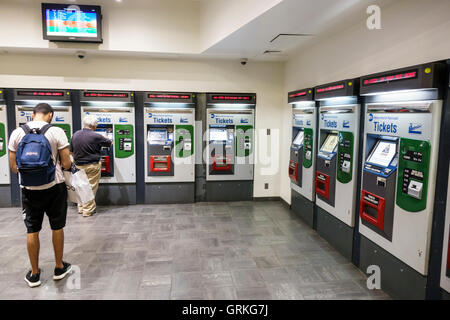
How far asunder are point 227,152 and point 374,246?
3.30m

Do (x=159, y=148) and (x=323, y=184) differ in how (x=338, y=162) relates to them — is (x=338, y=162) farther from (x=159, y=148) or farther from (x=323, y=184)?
(x=159, y=148)

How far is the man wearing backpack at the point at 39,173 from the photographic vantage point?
2750mm

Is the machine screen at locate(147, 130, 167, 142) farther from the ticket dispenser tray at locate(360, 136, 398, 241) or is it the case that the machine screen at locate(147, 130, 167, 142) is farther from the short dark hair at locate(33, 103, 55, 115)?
the ticket dispenser tray at locate(360, 136, 398, 241)

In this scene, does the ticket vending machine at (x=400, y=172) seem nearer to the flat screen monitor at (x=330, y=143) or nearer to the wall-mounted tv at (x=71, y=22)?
the flat screen monitor at (x=330, y=143)

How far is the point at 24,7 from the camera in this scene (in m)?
4.92

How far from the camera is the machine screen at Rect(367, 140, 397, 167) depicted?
2.88m

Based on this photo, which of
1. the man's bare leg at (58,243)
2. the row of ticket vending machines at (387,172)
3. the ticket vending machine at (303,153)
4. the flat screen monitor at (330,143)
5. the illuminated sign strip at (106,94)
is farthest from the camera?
the illuminated sign strip at (106,94)

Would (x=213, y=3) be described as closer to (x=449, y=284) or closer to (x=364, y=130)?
(x=364, y=130)

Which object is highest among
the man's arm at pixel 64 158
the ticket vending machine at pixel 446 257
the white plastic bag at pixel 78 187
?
the man's arm at pixel 64 158

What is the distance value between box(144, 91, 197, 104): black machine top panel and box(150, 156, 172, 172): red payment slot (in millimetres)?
1041

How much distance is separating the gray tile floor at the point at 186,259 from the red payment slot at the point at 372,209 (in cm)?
66

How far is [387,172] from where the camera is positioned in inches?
111

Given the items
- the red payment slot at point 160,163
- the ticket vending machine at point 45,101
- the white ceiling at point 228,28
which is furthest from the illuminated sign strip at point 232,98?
the ticket vending machine at point 45,101

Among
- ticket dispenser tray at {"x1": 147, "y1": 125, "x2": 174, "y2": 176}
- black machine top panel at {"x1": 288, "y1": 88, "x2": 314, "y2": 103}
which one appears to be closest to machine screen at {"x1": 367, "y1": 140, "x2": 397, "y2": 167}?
black machine top panel at {"x1": 288, "y1": 88, "x2": 314, "y2": 103}
